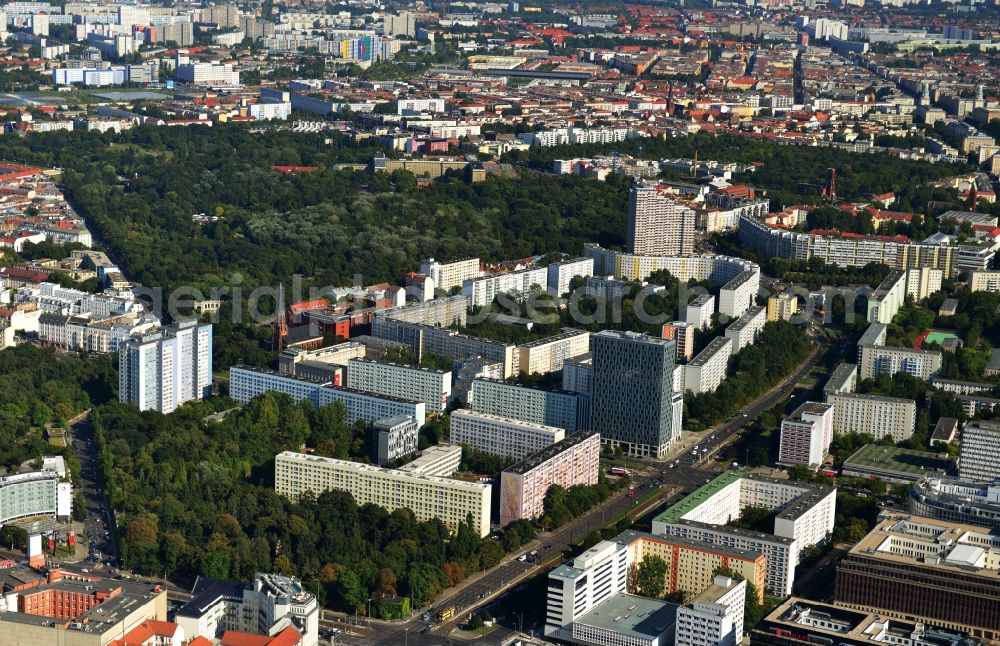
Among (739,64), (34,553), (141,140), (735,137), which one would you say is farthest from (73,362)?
(739,64)

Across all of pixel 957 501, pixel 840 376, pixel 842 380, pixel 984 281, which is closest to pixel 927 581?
pixel 957 501

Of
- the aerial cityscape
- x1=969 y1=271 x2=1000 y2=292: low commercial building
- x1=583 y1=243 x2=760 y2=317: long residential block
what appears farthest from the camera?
x1=969 y1=271 x2=1000 y2=292: low commercial building

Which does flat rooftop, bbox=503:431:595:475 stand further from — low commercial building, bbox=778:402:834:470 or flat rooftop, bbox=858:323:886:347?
flat rooftop, bbox=858:323:886:347

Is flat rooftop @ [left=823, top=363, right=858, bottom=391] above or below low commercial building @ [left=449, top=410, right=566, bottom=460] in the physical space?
above

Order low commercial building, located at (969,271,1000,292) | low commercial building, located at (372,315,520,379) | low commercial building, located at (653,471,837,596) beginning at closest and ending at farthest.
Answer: low commercial building, located at (653,471,837,596)
low commercial building, located at (372,315,520,379)
low commercial building, located at (969,271,1000,292)

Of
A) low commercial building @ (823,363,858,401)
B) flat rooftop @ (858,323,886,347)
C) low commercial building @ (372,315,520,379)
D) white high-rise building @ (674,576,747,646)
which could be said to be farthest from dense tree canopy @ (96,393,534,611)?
flat rooftop @ (858,323,886,347)

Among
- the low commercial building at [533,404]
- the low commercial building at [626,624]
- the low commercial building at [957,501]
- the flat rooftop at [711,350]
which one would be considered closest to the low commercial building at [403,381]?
the low commercial building at [533,404]

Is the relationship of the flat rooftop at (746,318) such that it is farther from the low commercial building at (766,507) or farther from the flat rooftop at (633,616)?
the flat rooftop at (633,616)
